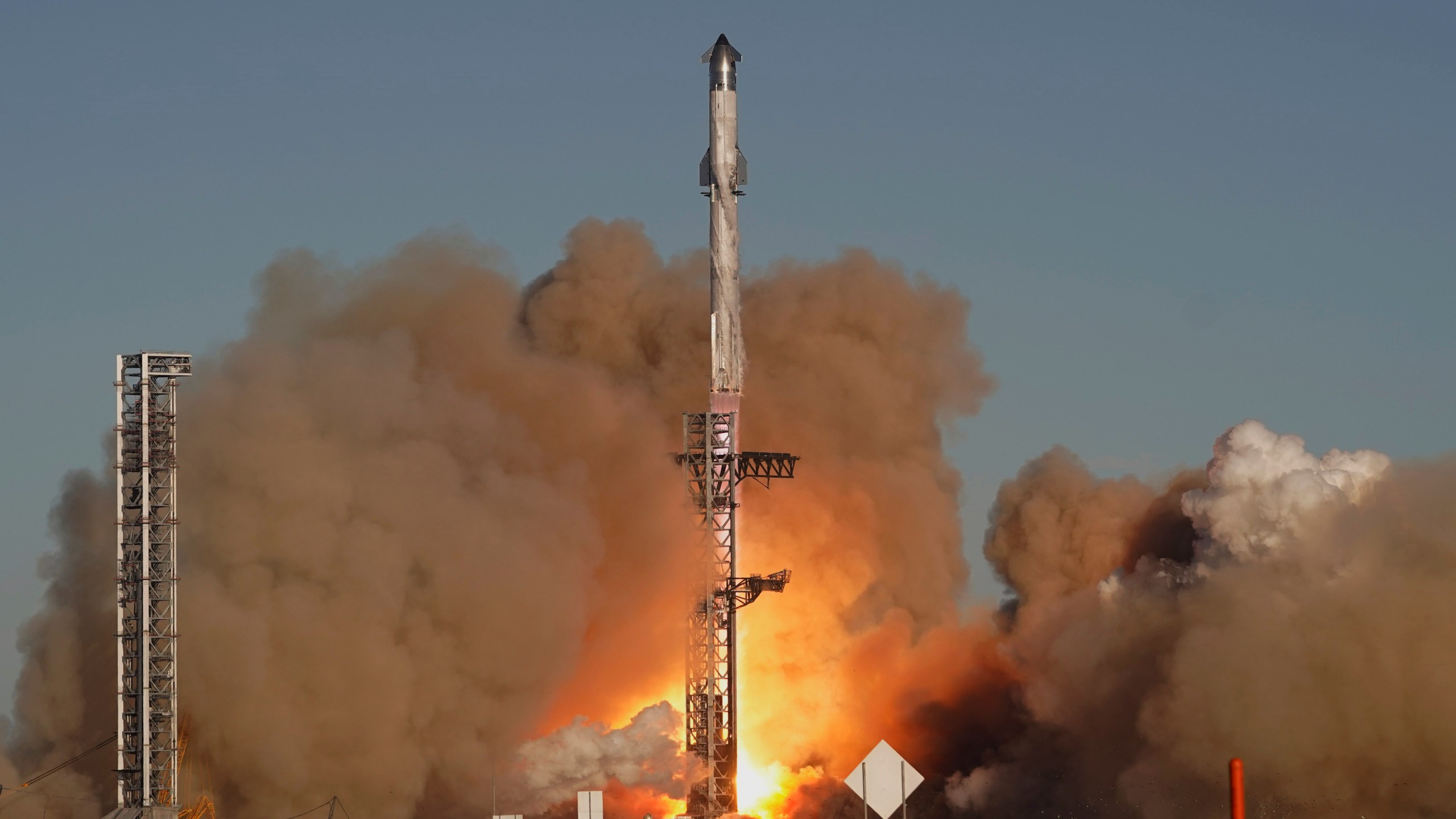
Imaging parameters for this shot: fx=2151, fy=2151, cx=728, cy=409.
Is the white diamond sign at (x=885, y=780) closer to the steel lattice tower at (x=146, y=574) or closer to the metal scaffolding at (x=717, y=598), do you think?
the steel lattice tower at (x=146, y=574)

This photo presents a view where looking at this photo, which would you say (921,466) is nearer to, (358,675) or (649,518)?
(649,518)

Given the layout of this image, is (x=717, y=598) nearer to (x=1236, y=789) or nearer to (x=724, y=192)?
(x=724, y=192)

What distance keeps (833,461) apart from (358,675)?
19443 millimetres

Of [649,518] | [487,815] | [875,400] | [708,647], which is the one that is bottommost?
[487,815]

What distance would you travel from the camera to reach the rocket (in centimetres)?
6412

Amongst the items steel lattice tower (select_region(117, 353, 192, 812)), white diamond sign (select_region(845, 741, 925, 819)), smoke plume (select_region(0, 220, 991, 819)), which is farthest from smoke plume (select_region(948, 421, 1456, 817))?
white diamond sign (select_region(845, 741, 925, 819))

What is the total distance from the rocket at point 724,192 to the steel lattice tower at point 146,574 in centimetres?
1623

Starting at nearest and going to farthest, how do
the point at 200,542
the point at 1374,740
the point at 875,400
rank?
the point at 1374,740 → the point at 200,542 → the point at 875,400

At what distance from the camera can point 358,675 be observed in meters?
64.8

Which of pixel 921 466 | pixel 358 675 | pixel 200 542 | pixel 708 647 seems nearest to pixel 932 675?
pixel 921 466

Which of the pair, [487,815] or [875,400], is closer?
[487,815]

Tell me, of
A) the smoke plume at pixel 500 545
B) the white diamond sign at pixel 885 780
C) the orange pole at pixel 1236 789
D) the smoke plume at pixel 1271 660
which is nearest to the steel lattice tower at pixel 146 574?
the smoke plume at pixel 500 545

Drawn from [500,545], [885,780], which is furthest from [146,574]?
[885,780]

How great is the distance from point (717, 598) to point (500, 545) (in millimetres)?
8691
